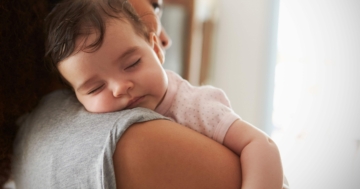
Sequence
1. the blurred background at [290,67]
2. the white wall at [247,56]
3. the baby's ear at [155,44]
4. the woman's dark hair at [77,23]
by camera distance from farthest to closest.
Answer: the white wall at [247,56] < the blurred background at [290,67] < the baby's ear at [155,44] < the woman's dark hair at [77,23]

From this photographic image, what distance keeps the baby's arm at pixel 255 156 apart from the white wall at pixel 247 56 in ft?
5.29

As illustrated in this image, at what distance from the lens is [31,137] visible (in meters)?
0.73

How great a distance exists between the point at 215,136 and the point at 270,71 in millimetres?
1649

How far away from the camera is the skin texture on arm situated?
56cm

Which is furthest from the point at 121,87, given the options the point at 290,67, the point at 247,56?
the point at 247,56

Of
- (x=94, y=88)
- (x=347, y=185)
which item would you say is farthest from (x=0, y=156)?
(x=347, y=185)

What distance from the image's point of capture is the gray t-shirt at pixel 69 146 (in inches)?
22.3

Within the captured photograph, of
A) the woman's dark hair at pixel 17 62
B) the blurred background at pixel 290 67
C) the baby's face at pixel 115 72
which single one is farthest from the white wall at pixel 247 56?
the woman's dark hair at pixel 17 62

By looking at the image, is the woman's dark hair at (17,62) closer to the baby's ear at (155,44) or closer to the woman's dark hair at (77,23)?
the woman's dark hair at (77,23)

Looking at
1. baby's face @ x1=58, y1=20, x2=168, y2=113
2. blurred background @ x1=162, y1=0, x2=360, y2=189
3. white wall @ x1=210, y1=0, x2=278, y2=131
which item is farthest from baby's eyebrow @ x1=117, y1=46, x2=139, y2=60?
white wall @ x1=210, y1=0, x2=278, y2=131

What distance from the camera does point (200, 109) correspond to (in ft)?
2.56

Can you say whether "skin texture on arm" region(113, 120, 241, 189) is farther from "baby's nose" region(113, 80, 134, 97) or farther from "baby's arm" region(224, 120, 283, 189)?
"baby's nose" region(113, 80, 134, 97)

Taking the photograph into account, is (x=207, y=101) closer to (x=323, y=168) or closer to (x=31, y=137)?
(x=31, y=137)

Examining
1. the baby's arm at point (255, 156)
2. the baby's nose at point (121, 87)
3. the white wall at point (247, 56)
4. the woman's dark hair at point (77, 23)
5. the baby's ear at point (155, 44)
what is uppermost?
the woman's dark hair at point (77, 23)
